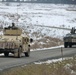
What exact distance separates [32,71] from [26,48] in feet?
38.4

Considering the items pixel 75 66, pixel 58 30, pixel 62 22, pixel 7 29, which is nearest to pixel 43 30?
pixel 58 30

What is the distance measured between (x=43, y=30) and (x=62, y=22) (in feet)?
60.9

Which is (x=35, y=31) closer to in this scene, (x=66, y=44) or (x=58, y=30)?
(x=58, y=30)

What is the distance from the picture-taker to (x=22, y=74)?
15.1 m

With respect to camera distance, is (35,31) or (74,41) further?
(35,31)

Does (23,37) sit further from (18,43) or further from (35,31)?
(35,31)

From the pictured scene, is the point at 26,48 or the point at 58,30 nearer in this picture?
the point at 26,48

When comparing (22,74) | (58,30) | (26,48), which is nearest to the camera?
(22,74)

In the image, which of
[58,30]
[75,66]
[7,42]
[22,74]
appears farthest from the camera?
[58,30]

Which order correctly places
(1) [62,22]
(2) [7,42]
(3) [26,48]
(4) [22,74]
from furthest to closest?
(1) [62,22] < (3) [26,48] < (2) [7,42] < (4) [22,74]

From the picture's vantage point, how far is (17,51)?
25.6m

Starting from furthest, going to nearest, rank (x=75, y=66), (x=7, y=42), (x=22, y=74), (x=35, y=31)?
1. (x=35, y=31)
2. (x=7, y=42)
3. (x=75, y=66)
4. (x=22, y=74)

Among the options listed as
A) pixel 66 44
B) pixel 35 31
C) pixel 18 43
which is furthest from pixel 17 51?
pixel 35 31

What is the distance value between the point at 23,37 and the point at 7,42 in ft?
4.77
